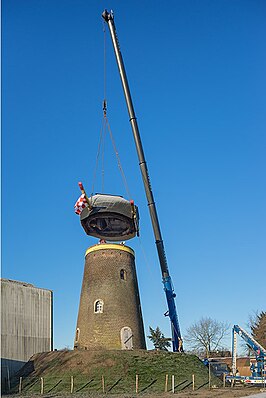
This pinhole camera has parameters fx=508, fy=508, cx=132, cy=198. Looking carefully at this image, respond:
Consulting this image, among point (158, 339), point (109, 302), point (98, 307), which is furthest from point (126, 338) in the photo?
point (158, 339)

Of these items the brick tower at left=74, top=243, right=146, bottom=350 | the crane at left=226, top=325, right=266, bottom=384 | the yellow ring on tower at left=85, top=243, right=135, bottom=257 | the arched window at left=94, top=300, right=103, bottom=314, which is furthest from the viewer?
the yellow ring on tower at left=85, top=243, right=135, bottom=257

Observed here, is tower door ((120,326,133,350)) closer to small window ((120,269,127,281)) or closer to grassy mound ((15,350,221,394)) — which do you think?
grassy mound ((15,350,221,394))

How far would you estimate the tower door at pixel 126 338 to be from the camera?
1478 inches

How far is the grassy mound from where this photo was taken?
31237 mm

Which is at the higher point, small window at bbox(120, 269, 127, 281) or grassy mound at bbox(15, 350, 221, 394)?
small window at bbox(120, 269, 127, 281)

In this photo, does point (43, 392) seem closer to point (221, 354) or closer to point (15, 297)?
point (15, 297)

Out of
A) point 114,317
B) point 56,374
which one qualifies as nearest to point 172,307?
point 114,317

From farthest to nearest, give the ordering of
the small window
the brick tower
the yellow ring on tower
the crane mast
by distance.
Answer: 1. the yellow ring on tower
2. the small window
3. the brick tower
4. the crane mast

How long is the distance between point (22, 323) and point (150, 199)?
15.8 metres

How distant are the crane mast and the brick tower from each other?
310 cm

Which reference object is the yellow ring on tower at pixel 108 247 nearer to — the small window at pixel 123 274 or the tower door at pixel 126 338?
the small window at pixel 123 274

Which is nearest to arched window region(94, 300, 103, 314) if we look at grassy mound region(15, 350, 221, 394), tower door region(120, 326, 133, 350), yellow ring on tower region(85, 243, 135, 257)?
tower door region(120, 326, 133, 350)

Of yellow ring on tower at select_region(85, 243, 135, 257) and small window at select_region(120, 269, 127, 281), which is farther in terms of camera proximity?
yellow ring on tower at select_region(85, 243, 135, 257)

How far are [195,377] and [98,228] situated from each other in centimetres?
1303
